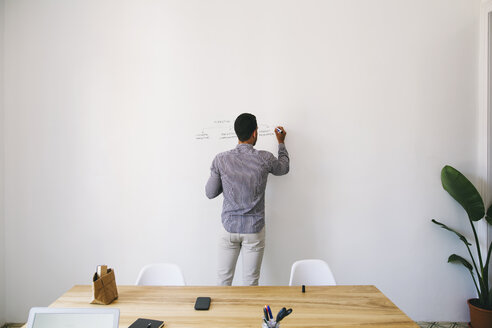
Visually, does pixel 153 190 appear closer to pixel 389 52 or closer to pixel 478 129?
pixel 389 52

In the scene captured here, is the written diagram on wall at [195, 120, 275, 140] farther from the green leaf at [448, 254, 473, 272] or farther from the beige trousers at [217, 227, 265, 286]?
the green leaf at [448, 254, 473, 272]

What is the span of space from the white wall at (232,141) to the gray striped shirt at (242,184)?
518 mm

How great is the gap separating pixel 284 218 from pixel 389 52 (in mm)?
1827

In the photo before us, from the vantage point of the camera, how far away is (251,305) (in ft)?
5.12

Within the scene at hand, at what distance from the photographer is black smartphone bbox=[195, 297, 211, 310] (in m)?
1.53

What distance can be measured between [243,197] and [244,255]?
18.5 inches

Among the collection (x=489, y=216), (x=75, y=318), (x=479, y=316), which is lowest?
(x=479, y=316)

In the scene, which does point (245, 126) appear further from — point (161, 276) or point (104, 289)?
point (104, 289)

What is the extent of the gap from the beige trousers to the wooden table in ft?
1.85

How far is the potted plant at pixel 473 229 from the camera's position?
8.31 feet

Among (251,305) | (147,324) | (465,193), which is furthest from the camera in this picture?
(465,193)

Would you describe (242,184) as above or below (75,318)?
above

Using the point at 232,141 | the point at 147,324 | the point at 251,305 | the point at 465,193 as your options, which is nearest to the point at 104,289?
the point at 147,324

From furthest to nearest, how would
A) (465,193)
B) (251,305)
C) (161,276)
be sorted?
(465,193), (161,276), (251,305)
